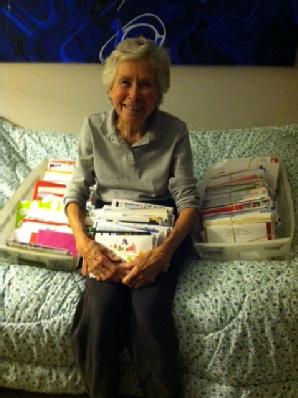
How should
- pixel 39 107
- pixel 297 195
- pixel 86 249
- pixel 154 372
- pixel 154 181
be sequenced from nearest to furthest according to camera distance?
1. pixel 154 372
2. pixel 86 249
3. pixel 154 181
4. pixel 297 195
5. pixel 39 107

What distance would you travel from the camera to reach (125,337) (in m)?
1.30

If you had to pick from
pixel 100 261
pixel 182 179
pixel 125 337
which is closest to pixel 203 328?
pixel 125 337

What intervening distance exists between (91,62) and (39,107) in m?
0.39

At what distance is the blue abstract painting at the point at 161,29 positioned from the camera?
6.25 ft

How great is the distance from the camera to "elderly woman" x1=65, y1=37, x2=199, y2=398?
1.24 metres

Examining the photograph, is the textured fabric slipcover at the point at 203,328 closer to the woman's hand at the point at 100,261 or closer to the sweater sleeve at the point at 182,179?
the woman's hand at the point at 100,261

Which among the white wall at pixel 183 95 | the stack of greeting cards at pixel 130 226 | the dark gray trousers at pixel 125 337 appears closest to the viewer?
the dark gray trousers at pixel 125 337

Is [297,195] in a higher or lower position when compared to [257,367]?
higher

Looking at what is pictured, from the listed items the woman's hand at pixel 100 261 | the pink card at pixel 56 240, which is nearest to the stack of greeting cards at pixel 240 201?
the woman's hand at pixel 100 261

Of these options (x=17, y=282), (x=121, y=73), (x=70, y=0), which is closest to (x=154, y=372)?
(x=17, y=282)

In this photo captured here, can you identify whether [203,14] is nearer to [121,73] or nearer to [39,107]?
[121,73]

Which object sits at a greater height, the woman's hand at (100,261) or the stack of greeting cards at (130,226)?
the stack of greeting cards at (130,226)

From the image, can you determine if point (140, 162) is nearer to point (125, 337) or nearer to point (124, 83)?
point (124, 83)

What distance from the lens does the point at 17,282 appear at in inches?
55.1
